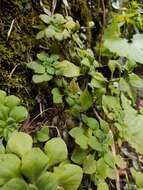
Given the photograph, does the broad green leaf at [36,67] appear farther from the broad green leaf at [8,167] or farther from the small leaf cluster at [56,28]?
the broad green leaf at [8,167]

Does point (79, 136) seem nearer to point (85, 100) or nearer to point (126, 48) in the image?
point (85, 100)

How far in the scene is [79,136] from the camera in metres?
1.11

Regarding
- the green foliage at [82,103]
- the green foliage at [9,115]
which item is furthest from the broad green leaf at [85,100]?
the green foliage at [9,115]

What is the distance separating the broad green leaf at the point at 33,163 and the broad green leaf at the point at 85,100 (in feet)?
1.20

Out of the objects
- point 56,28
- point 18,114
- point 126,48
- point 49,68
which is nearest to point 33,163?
point 18,114

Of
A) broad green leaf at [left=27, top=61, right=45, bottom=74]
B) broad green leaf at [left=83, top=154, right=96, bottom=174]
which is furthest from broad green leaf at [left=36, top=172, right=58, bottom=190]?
broad green leaf at [left=27, top=61, right=45, bottom=74]

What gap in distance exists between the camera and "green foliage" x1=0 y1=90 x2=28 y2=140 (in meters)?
0.96

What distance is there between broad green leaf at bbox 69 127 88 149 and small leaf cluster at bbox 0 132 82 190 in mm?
176

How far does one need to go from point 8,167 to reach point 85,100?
0.40 m

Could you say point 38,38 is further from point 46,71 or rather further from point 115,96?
point 115,96

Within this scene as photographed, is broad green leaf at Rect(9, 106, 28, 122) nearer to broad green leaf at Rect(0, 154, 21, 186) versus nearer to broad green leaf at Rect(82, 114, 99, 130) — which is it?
broad green leaf at Rect(0, 154, 21, 186)

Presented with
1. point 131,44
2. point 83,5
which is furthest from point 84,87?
point 83,5

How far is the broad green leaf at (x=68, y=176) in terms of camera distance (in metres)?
0.90

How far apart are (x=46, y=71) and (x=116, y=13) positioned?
0.76 metres
